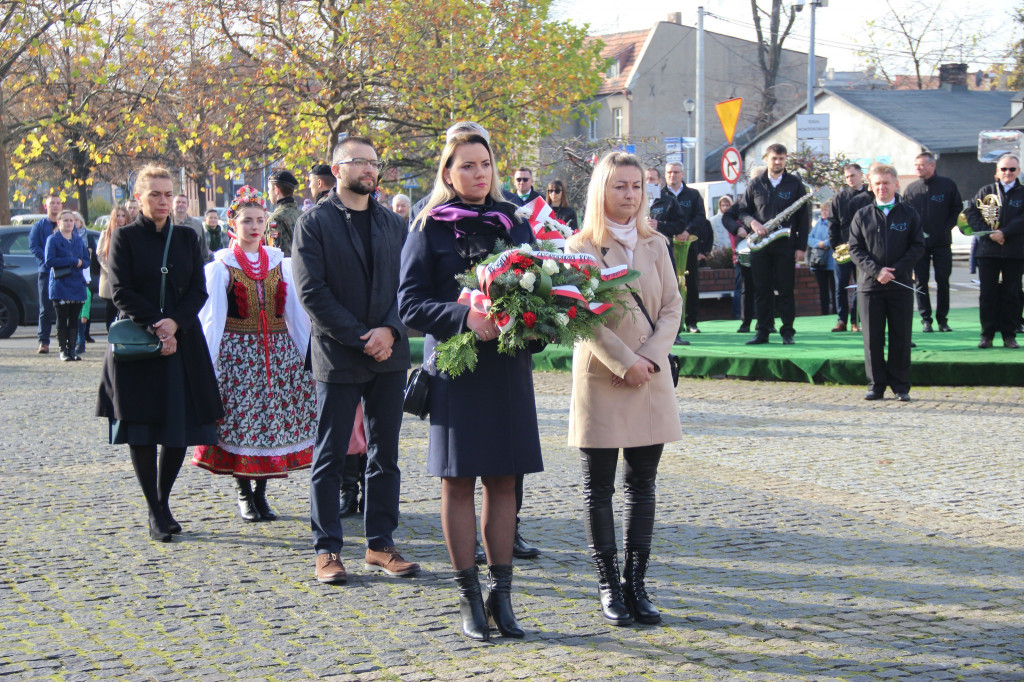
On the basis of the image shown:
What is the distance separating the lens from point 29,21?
19062 mm

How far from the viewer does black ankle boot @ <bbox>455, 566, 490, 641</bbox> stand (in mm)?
4582

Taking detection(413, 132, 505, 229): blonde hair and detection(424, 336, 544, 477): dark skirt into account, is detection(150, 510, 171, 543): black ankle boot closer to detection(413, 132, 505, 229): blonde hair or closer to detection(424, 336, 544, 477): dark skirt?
detection(424, 336, 544, 477): dark skirt

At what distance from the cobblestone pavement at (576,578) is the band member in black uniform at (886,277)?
1.65 metres

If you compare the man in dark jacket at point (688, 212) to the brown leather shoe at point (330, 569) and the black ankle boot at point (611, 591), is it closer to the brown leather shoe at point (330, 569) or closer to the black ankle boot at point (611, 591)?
the brown leather shoe at point (330, 569)

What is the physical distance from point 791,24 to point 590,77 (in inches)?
1256

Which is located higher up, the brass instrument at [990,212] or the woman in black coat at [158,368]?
the brass instrument at [990,212]

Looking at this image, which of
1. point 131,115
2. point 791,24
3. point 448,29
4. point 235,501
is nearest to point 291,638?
point 235,501

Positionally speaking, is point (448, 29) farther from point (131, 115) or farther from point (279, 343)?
point (279, 343)

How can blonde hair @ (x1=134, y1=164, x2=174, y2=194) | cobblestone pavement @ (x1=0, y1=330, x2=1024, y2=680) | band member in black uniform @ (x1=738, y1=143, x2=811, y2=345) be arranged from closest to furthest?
cobblestone pavement @ (x1=0, y1=330, x2=1024, y2=680) < blonde hair @ (x1=134, y1=164, x2=174, y2=194) < band member in black uniform @ (x1=738, y1=143, x2=811, y2=345)

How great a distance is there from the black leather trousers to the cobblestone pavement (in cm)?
33

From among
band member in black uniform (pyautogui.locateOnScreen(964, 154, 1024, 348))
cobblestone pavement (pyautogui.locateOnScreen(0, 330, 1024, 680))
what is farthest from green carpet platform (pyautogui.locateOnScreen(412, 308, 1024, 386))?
cobblestone pavement (pyautogui.locateOnScreen(0, 330, 1024, 680))

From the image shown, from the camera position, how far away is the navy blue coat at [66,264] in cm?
1557

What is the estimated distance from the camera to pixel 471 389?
4.63m

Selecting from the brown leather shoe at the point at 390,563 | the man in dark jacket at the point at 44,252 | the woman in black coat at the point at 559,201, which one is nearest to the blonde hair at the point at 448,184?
the brown leather shoe at the point at 390,563
